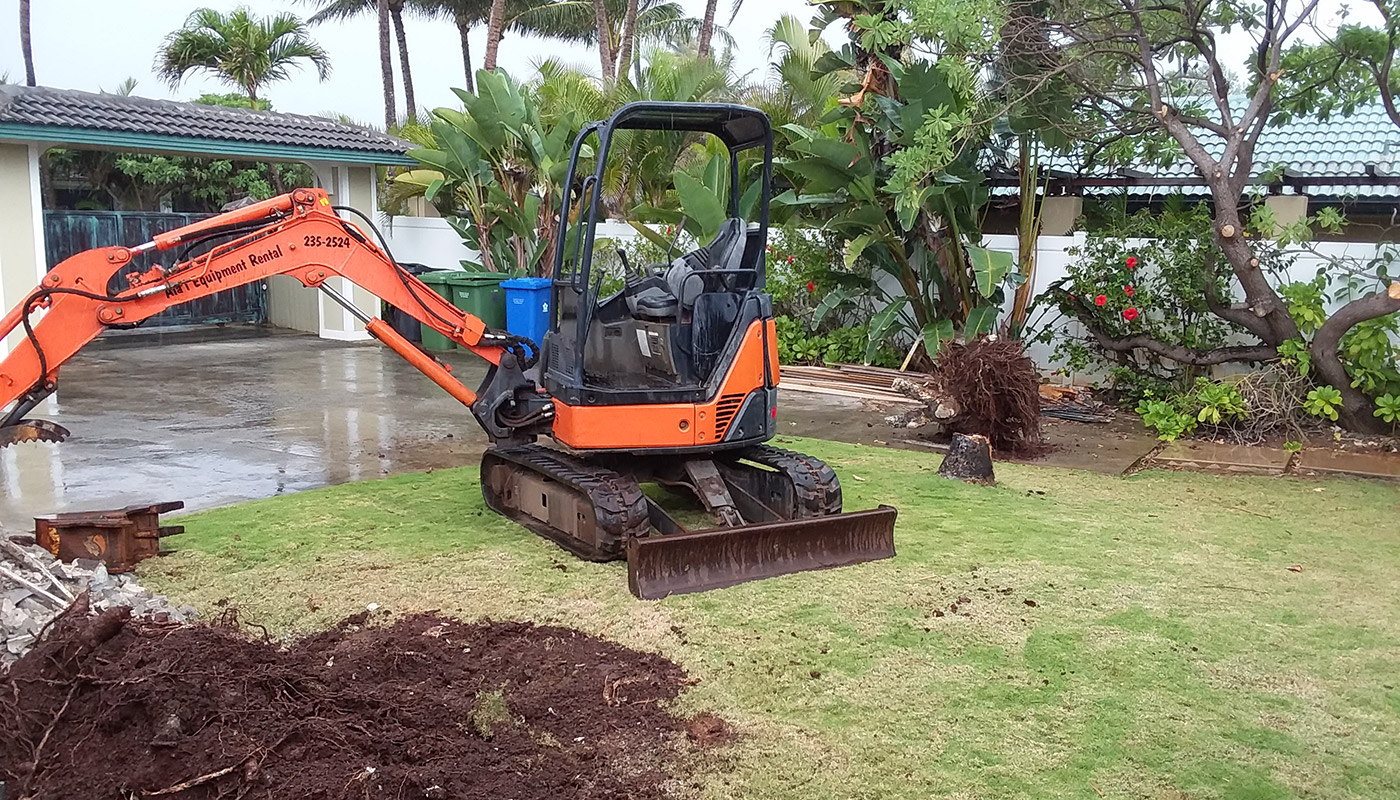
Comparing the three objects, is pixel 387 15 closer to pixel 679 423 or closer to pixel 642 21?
pixel 642 21

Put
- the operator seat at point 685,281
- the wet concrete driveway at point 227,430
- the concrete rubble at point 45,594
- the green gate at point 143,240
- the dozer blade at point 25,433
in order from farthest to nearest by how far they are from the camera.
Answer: the green gate at point 143,240
the wet concrete driveway at point 227,430
the operator seat at point 685,281
the dozer blade at point 25,433
the concrete rubble at point 45,594

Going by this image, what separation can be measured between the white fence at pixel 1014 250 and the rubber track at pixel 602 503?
23.4ft

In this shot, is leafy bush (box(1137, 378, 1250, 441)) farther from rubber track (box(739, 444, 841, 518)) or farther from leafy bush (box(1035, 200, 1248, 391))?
rubber track (box(739, 444, 841, 518))

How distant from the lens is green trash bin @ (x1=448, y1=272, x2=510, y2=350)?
50.4 ft

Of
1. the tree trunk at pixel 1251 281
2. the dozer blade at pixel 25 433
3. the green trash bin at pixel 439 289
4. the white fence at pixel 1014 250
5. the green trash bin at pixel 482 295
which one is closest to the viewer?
the dozer blade at pixel 25 433

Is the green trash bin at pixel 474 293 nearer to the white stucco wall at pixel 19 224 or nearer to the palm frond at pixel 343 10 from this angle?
the white stucco wall at pixel 19 224

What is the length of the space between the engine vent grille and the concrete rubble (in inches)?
113

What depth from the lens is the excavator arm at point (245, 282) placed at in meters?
5.75

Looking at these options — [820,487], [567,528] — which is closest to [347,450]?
[567,528]

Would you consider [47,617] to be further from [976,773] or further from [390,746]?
[976,773]

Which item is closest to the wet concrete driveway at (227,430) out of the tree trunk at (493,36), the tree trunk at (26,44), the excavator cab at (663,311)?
the excavator cab at (663,311)

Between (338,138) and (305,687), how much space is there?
46.8ft

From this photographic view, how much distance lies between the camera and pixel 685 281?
6617 millimetres

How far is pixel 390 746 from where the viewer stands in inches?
152
